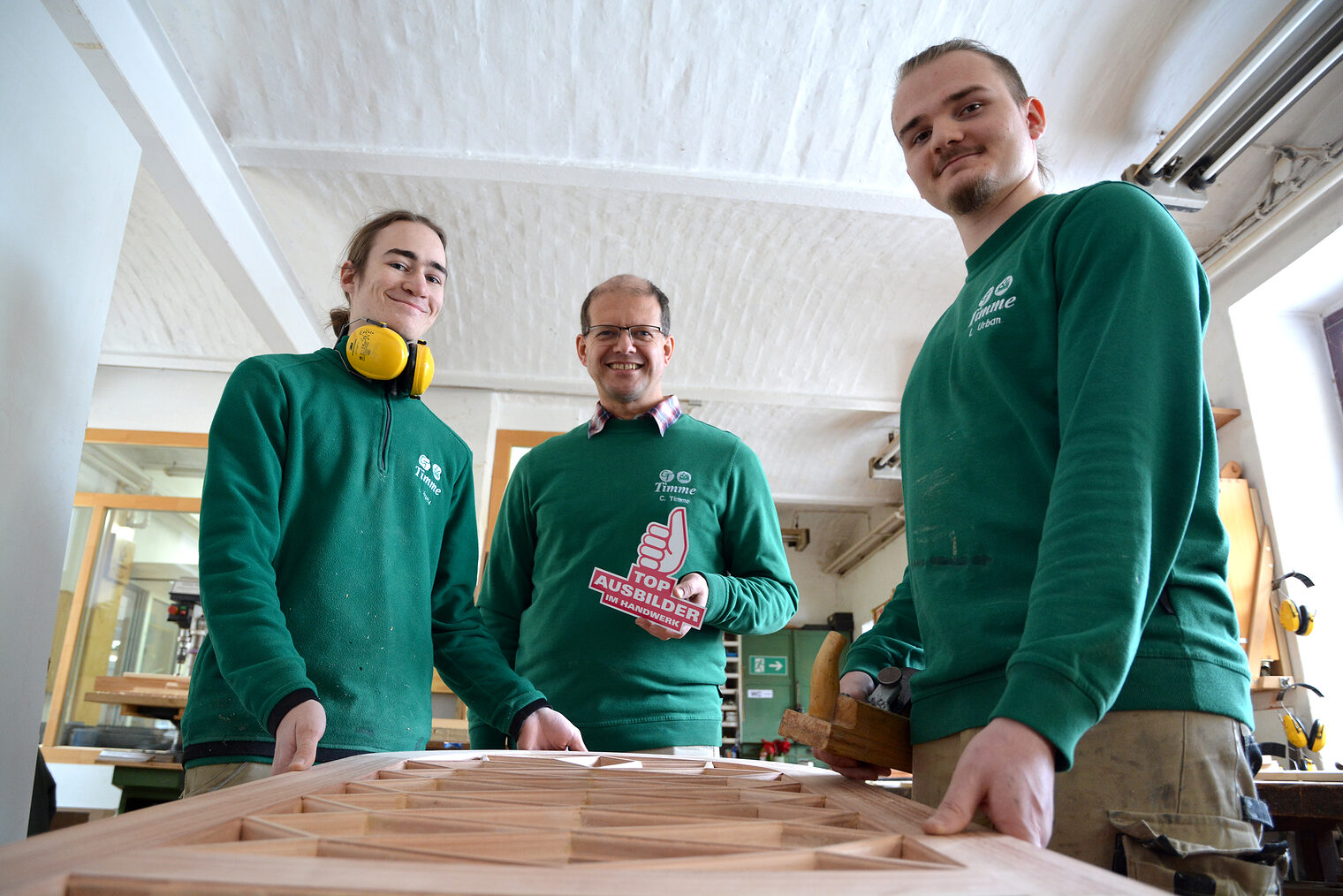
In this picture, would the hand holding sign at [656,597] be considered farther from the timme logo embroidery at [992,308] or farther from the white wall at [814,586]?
the white wall at [814,586]

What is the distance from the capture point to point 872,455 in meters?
8.74

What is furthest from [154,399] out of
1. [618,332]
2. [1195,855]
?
[1195,855]

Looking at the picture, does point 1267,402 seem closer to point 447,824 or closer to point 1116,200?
point 1116,200

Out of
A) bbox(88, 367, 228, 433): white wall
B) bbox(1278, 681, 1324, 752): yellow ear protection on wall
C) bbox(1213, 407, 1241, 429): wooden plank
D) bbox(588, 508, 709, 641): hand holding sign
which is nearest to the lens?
bbox(588, 508, 709, 641): hand holding sign

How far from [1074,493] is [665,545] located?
1339 mm

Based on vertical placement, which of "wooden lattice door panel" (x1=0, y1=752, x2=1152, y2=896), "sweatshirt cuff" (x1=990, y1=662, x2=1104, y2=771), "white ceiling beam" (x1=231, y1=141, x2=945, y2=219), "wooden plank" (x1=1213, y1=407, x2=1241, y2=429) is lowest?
"wooden lattice door panel" (x1=0, y1=752, x2=1152, y2=896)

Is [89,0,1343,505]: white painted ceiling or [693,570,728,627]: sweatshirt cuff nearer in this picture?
[693,570,728,627]: sweatshirt cuff

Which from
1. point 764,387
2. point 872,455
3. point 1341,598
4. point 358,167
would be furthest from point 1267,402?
point 358,167

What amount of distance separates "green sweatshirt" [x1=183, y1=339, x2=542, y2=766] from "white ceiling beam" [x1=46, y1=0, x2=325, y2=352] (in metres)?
1.81

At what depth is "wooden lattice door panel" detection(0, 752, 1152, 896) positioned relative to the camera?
1.57ft

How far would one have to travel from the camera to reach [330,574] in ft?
5.04

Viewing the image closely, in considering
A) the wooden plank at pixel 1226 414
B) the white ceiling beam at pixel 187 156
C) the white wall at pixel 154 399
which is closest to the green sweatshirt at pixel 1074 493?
the white ceiling beam at pixel 187 156

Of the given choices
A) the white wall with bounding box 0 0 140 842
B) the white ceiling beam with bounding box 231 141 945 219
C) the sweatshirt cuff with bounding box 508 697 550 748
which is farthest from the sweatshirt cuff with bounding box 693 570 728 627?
the white ceiling beam with bounding box 231 141 945 219

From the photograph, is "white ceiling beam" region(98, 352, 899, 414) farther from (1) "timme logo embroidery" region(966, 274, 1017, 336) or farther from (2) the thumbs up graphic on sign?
(1) "timme logo embroidery" region(966, 274, 1017, 336)
